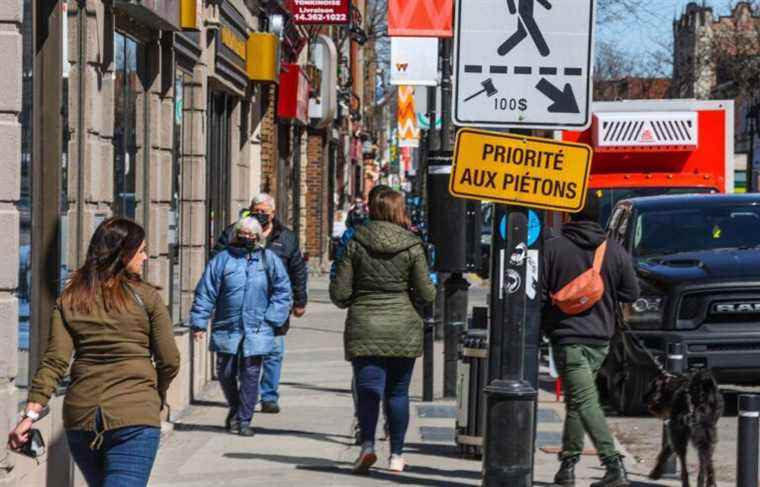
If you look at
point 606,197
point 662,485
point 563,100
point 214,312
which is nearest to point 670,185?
point 606,197

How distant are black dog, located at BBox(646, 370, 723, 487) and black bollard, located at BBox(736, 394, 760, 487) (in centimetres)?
132

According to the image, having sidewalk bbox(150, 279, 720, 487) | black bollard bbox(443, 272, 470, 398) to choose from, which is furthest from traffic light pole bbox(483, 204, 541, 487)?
black bollard bbox(443, 272, 470, 398)

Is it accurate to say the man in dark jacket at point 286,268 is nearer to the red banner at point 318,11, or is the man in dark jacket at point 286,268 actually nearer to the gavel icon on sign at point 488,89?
the gavel icon on sign at point 488,89

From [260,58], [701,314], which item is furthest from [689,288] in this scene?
[260,58]

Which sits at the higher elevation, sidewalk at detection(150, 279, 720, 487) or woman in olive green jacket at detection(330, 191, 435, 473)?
woman in olive green jacket at detection(330, 191, 435, 473)

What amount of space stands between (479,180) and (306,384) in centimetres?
903

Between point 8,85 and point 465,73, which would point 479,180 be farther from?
point 8,85

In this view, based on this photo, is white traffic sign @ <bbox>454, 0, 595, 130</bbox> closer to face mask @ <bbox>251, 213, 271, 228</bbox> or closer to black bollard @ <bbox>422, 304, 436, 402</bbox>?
face mask @ <bbox>251, 213, 271, 228</bbox>

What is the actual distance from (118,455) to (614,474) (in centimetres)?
393

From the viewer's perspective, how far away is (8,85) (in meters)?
8.19

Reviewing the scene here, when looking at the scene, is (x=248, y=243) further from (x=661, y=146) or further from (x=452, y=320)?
(x=661, y=146)

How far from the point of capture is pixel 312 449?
11828 millimetres

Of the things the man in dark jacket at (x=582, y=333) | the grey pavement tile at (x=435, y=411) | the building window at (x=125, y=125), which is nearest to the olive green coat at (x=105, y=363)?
→ the man in dark jacket at (x=582, y=333)

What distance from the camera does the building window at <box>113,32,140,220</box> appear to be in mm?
12219
